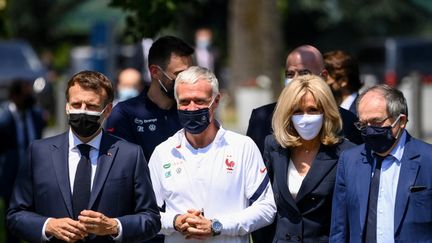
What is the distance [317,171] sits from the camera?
23.8 ft

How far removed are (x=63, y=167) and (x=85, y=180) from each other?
0.15 metres

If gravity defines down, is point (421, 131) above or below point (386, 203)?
below

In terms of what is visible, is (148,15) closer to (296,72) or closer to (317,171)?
(296,72)

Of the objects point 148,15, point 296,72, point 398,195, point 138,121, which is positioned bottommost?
point 398,195

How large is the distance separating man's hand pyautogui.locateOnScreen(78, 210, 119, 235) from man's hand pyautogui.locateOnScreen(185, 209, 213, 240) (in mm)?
532

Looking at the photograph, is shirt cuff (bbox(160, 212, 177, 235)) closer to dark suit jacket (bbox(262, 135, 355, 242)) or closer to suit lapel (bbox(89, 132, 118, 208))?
suit lapel (bbox(89, 132, 118, 208))

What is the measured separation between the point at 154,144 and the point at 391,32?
44554 millimetres

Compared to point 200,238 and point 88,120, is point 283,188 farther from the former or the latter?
point 88,120

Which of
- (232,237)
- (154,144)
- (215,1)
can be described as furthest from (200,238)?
(215,1)

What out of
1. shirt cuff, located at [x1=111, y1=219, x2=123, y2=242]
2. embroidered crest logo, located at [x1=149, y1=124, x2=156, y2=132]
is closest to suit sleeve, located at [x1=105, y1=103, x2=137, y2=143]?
embroidered crest logo, located at [x1=149, y1=124, x2=156, y2=132]

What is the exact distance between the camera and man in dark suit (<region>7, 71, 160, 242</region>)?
21.6 feet

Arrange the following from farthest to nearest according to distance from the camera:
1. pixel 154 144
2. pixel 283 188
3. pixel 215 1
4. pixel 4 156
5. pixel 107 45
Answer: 1. pixel 215 1
2. pixel 107 45
3. pixel 4 156
4. pixel 154 144
5. pixel 283 188

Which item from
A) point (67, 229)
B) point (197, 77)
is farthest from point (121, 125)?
point (67, 229)

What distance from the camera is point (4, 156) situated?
12.3m
